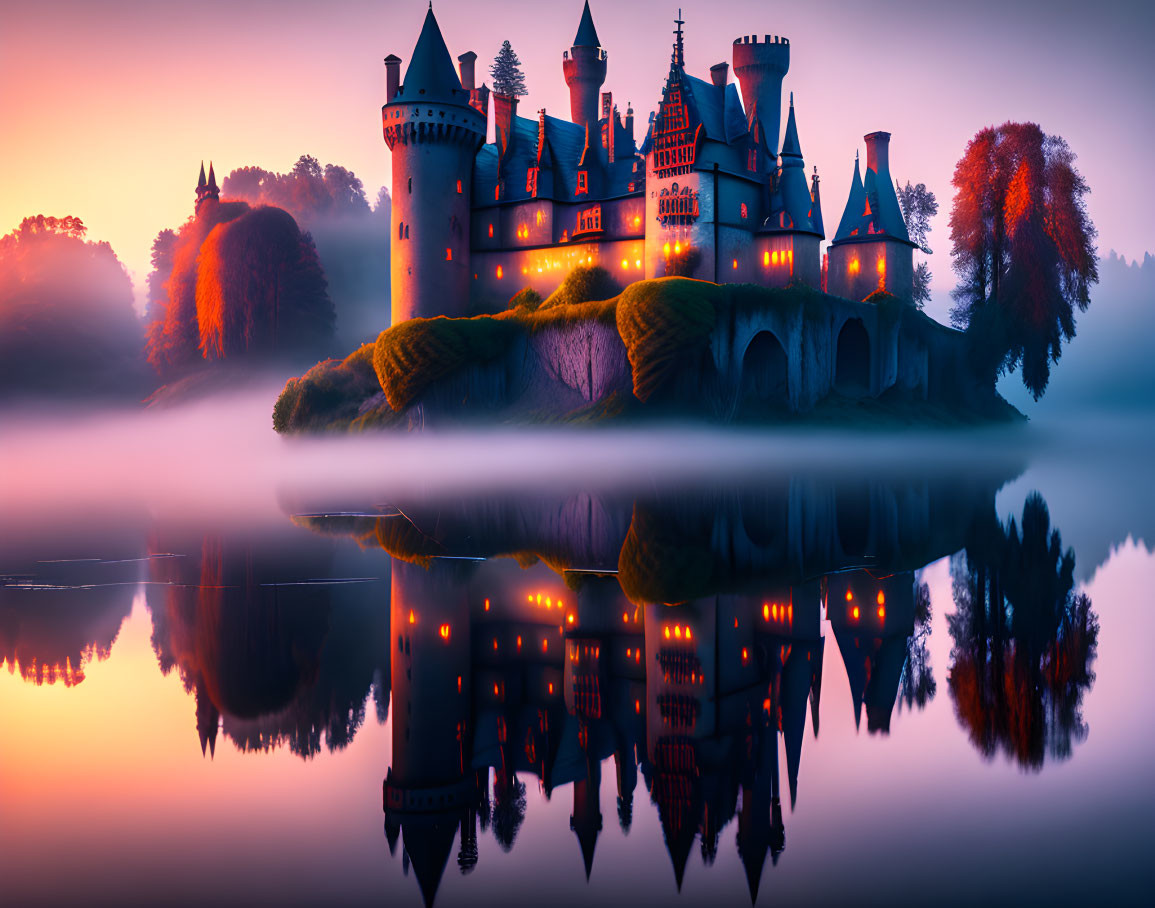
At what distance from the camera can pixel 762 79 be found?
2057 inches

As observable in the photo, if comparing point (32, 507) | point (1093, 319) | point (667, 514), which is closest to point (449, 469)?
point (32, 507)

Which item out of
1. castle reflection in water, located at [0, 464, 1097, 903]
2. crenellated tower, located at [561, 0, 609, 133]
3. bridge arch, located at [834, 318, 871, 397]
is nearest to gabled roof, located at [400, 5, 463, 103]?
crenellated tower, located at [561, 0, 609, 133]

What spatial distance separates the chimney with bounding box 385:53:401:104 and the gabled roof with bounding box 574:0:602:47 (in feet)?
38.9

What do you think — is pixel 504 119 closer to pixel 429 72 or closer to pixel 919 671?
pixel 429 72

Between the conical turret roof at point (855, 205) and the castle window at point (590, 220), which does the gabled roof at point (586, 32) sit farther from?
the conical turret roof at point (855, 205)

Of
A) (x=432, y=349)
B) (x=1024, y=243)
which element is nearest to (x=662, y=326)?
(x=432, y=349)

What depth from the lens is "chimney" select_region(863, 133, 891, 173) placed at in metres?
52.9

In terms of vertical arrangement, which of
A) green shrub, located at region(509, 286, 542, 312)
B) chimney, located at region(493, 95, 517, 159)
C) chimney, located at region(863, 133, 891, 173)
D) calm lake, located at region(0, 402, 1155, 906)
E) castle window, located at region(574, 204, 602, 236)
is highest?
chimney, located at region(493, 95, 517, 159)

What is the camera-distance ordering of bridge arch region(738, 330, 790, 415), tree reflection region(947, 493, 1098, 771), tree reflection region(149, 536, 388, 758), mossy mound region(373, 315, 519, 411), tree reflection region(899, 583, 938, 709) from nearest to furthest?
tree reflection region(947, 493, 1098, 771) → tree reflection region(149, 536, 388, 758) → tree reflection region(899, 583, 938, 709) → bridge arch region(738, 330, 790, 415) → mossy mound region(373, 315, 519, 411)

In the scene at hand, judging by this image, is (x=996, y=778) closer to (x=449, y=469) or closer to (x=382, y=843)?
(x=382, y=843)

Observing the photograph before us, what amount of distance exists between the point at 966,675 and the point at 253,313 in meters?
77.1

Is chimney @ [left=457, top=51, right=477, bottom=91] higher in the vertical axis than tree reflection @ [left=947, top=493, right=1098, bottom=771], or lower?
higher

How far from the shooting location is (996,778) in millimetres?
5840

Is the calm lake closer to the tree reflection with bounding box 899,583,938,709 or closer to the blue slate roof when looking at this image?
the tree reflection with bounding box 899,583,938,709
